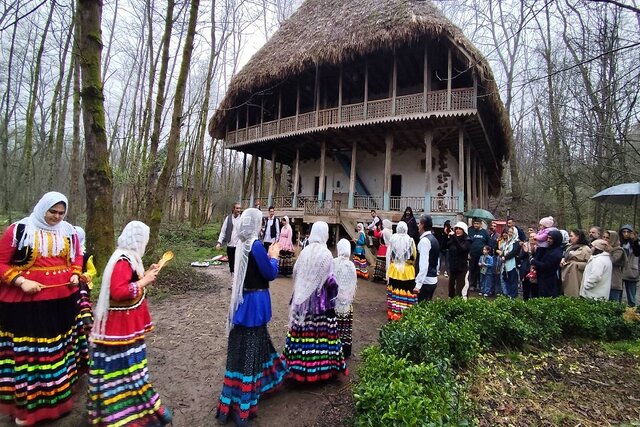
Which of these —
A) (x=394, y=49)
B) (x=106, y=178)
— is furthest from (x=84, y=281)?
(x=394, y=49)

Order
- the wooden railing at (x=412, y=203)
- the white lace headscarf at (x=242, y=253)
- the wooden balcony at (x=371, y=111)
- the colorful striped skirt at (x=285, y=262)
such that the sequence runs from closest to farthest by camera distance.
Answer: the white lace headscarf at (x=242, y=253), the colorful striped skirt at (x=285, y=262), the wooden balcony at (x=371, y=111), the wooden railing at (x=412, y=203)

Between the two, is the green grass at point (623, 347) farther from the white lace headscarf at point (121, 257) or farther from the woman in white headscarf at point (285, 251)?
the woman in white headscarf at point (285, 251)

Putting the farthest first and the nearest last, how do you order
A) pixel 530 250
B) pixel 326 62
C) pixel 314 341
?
pixel 326 62, pixel 530 250, pixel 314 341

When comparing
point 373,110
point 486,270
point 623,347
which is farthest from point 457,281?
point 373,110

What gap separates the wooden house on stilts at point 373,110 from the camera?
11047 mm

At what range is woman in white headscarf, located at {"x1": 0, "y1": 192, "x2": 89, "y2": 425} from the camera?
8.16 ft

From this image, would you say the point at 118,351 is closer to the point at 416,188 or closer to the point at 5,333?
the point at 5,333

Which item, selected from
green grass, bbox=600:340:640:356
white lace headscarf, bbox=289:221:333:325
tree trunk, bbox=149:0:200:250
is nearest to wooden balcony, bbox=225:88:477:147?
tree trunk, bbox=149:0:200:250

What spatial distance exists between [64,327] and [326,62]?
1231cm

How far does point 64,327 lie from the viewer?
2.73 m

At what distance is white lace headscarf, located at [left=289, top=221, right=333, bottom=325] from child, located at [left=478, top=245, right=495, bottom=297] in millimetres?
6050

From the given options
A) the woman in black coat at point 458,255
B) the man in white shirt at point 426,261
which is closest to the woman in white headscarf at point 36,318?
the man in white shirt at point 426,261

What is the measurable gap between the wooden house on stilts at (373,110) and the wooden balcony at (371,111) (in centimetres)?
4

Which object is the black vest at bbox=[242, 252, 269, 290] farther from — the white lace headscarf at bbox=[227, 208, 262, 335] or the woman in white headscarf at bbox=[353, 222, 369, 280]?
the woman in white headscarf at bbox=[353, 222, 369, 280]
